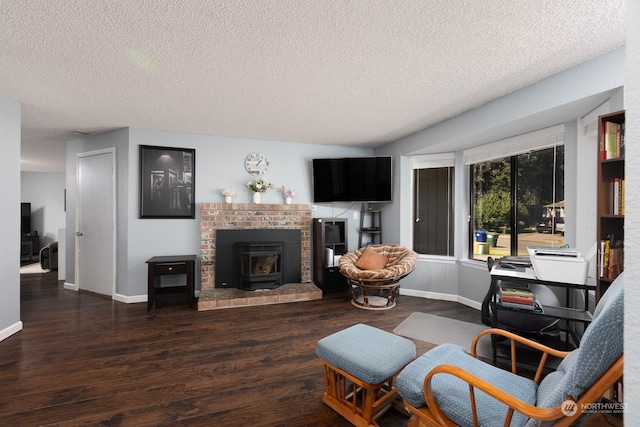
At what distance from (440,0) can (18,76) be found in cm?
339

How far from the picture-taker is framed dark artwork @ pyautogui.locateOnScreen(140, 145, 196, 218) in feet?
13.7

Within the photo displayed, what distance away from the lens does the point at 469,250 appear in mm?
4223

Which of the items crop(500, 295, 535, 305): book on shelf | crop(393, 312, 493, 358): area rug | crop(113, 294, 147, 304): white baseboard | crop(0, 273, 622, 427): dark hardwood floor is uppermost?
crop(500, 295, 535, 305): book on shelf

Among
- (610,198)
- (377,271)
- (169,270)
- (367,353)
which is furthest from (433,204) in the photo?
(169,270)

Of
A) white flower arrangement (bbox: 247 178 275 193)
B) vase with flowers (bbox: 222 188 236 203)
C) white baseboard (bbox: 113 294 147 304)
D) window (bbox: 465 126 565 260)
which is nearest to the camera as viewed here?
window (bbox: 465 126 565 260)

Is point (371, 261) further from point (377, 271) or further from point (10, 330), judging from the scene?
point (10, 330)

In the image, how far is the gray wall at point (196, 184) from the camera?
4152 mm

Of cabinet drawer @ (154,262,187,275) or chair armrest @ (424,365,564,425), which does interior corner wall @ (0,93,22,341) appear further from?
chair armrest @ (424,365,564,425)

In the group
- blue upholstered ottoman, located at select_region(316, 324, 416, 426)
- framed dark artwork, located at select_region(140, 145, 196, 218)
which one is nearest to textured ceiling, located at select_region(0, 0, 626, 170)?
framed dark artwork, located at select_region(140, 145, 196, 218)

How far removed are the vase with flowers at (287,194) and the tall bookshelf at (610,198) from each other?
367 centimetres

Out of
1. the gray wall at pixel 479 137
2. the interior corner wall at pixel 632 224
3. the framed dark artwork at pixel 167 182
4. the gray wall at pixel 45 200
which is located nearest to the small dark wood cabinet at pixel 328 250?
the gray wall at pixel 479 137

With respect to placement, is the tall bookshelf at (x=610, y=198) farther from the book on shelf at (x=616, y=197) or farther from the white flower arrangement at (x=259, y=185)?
the white flower arrangement at (x=259, y=185)

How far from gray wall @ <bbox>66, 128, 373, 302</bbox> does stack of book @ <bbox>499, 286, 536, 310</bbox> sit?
2850 millimetres

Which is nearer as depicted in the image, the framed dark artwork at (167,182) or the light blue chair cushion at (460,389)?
the light blue chair cushion at (460,389)
